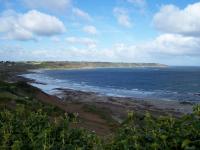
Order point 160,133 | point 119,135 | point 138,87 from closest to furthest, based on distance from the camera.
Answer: point 160,133 < point 119,135 < point 138,87

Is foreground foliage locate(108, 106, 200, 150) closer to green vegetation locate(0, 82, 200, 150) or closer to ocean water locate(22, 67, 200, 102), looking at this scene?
green vegetation locate(0, 82, 200, 150)

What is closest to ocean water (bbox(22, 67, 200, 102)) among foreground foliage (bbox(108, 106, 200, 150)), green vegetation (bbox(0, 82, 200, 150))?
green vegetation (bbox(0, 82, 200, 150))

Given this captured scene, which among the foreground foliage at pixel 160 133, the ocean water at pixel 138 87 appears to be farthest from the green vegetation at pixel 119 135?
the ocean water at pixel 138 87

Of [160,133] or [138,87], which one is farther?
[138,87]

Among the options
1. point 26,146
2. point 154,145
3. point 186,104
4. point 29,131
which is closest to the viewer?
point 154,145

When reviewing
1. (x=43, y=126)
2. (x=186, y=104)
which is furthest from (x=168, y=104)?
(x=43, y=126)

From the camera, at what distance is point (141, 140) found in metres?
5.65

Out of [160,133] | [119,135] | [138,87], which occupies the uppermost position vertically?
[160,133]

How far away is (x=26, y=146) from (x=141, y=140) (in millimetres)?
2362

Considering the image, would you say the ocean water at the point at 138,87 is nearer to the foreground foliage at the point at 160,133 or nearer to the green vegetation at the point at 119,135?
the green vegetation at the point at 119,135

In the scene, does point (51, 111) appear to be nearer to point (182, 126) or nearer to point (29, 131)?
point (29, 131)

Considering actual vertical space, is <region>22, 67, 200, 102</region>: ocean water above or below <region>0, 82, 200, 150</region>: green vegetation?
below

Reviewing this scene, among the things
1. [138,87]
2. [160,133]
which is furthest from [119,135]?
[138,87]

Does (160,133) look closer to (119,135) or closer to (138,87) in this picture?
(119,135)
